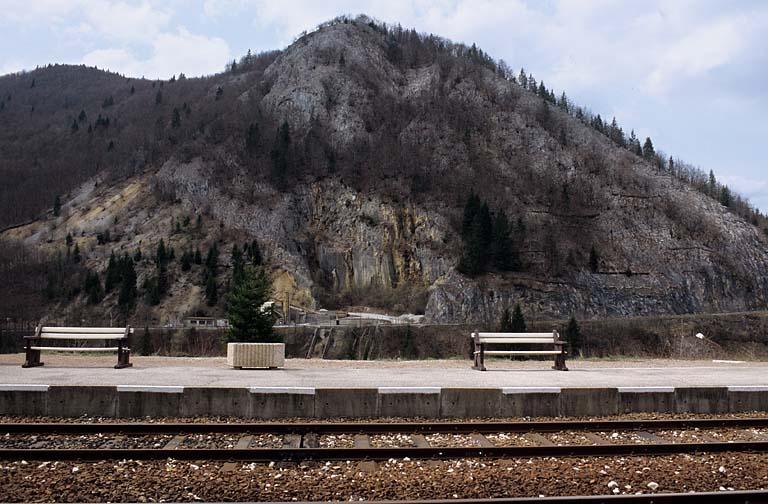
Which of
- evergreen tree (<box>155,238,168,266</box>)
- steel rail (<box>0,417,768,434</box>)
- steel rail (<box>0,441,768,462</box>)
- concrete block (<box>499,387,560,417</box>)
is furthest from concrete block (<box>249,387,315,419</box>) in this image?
evergreen tree (<box>155,238,168,266</box>)

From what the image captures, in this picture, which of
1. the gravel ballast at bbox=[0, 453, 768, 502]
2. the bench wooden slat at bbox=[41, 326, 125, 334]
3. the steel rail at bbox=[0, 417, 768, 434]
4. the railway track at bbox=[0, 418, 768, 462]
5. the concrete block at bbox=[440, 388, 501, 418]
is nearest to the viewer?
the gravel ballast at bbox=[0, 453, 768, 502]

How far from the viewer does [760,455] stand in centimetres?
814

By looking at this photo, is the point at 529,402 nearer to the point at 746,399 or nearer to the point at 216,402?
the point at 746,399

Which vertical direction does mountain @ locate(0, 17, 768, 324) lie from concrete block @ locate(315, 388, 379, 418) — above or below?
above

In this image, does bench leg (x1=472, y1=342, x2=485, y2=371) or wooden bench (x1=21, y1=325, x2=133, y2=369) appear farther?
bench leg (x1=472, y1=342, x2=485, y2=371)

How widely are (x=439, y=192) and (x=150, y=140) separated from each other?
216 feet

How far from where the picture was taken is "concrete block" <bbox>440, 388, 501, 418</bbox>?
35.3 feet

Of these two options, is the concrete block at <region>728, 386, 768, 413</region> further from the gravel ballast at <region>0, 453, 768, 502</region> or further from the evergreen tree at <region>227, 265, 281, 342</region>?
the evergreen tree at <region>227, 265, 281, 342</region>

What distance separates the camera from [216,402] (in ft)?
34.7

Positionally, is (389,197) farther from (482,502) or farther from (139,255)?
(482,502)

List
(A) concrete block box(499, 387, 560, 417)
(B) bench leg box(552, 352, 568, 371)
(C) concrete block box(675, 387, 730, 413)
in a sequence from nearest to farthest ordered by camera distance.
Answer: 1. (A) concrete block box(499, 387, 560, 417)
2. (C) concrete block box(675, 387, 730, 413)
3. (B) bench leg box(552, 352, 568, 371)

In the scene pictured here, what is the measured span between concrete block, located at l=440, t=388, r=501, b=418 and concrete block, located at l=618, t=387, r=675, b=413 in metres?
2.52

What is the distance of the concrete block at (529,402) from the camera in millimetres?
10938

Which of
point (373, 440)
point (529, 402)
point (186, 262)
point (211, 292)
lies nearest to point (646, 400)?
point (529, 402)
